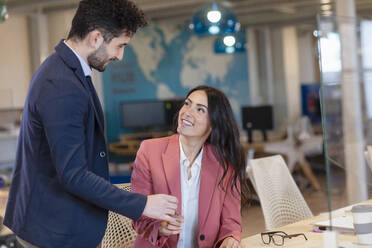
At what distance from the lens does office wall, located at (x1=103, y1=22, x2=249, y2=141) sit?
451 inches

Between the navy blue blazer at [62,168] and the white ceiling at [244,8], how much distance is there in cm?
721

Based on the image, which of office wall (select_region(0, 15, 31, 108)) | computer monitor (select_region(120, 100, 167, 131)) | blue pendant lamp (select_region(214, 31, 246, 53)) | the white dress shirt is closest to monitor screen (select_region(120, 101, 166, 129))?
computer monitor (select_region(120, 100, 167, 131))

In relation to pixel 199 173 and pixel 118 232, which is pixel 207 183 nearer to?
pixel 199 173

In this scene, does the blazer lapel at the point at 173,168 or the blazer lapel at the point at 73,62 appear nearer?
the blazer lapel at the point at 73,62

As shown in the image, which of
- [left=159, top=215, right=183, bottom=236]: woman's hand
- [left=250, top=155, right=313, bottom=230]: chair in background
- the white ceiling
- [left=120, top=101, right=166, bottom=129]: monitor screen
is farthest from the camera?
[left=120, top=101, right=166, bottom=129]: monitor screen

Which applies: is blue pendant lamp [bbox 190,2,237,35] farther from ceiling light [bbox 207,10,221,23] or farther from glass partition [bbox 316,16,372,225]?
glass partition [bbox 316,16,372,225]

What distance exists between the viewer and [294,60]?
1367 cm

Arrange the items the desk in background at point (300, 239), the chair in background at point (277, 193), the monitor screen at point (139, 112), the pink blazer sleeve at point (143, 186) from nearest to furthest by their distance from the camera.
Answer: the desk in background at point (300, 239) < the pink blazer sleeve at point (143, 186) < the chair in background at point (277, 193) < the monitor screen at point (139, 112)

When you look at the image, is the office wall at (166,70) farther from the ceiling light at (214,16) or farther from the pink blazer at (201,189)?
the pink blazer at (201,189)

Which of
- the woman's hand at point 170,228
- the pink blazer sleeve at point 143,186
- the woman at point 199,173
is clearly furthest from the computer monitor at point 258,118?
the woman's hand at point 170,228

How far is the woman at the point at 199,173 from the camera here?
96.3 inches

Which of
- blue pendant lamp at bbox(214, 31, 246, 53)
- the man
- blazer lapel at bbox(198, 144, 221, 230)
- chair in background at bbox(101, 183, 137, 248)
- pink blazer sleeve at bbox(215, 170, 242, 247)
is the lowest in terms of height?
chair in background at bbox(101, 183, 137, 248)

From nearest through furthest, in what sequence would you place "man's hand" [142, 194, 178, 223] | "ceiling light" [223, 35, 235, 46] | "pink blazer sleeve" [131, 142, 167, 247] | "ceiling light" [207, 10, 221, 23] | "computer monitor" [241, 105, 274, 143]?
"man's hand" [142, 194, 178, 223]
"pink blazer sleeve" [131, 142, 167, 247]
"ceiling light" [207, 10, 221, 23]
"ceiling light" [223, 35, 235, 46]
"computer monitor" [241, 105, 274, 143]

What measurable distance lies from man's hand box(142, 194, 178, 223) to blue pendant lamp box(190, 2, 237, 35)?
512 cm
